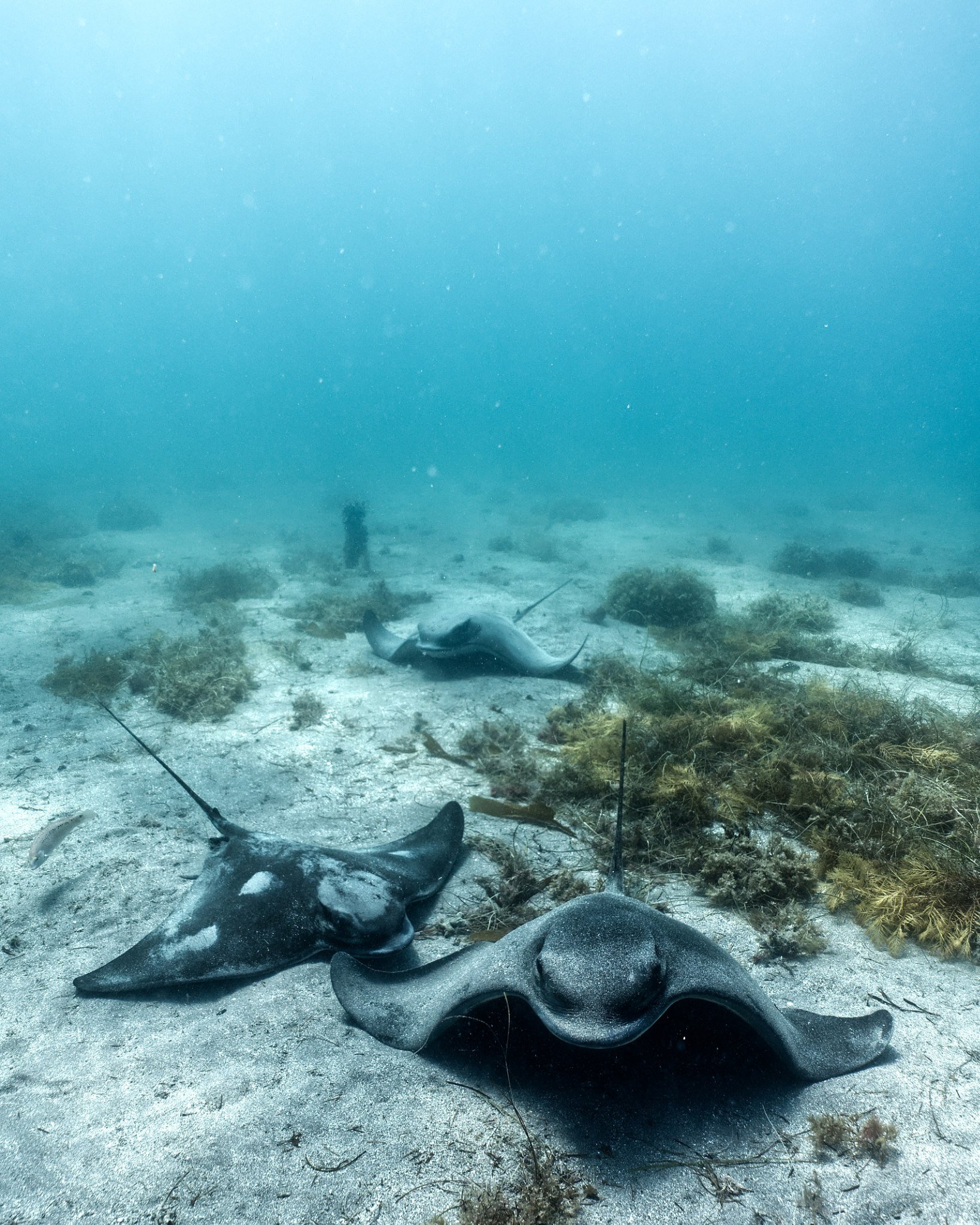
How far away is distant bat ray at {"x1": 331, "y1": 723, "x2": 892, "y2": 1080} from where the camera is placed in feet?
7.18

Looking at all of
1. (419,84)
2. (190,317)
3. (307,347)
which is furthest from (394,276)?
(190,317)

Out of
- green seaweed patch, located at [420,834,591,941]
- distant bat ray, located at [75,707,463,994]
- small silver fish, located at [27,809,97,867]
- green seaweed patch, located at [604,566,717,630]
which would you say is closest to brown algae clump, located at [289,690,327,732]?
small silver fish, located at [27,809,97,867]

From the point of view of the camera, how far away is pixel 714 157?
134 meters

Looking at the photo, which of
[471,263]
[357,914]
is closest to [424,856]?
[357,914]

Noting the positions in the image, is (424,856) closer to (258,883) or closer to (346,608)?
(258,883)

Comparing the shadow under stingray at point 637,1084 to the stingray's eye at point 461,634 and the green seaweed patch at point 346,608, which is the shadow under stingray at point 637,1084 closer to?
the stingray's eye at point 461,634

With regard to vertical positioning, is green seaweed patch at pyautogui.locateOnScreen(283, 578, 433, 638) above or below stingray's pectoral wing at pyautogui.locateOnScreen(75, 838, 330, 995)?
below

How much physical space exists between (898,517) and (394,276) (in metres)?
198

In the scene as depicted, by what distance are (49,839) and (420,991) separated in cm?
364

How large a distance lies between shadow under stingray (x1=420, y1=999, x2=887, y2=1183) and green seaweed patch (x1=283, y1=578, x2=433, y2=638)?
8.63 metres

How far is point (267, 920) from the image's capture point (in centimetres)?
337

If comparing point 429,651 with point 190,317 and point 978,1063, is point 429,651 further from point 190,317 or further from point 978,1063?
point 190,317

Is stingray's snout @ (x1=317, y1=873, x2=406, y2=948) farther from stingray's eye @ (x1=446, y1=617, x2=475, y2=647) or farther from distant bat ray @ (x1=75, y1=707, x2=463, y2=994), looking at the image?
stingray's eye @ (x1=446, y1=617, x2=475, y2=647)

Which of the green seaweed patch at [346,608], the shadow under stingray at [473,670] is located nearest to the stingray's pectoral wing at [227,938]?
the shadow under stingray at [473,670]
